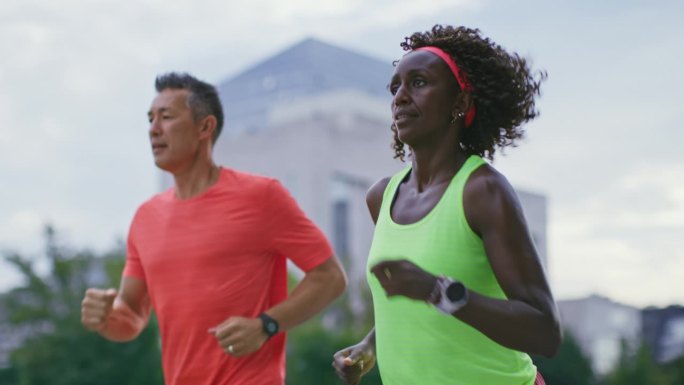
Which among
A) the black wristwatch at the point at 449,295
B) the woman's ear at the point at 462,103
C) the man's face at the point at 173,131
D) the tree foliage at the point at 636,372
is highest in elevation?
the woman's ear at the point at 462,103

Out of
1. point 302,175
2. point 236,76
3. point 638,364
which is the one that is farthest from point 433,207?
point 236,76

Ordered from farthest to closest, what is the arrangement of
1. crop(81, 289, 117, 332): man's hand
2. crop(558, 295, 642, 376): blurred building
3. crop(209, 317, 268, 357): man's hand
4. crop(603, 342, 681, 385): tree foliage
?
crop(558, 295, 642, 376): blurred building
crop(603, 342, 681, 385): tree foliage
crop(81, 289, 117, 332): man's hand
crop(209, 317, 268, 357): man's hand

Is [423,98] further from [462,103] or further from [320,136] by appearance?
[320,136]

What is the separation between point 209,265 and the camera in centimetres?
492

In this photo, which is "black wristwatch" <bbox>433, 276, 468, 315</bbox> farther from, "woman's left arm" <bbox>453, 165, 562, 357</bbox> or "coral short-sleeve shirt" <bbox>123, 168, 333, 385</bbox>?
"coral short-sleeve shirt" <bbox>123, 168, 333, 385</bbox>

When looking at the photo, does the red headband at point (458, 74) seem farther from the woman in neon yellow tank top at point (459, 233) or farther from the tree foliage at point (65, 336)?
the tree foliage at point (65, 336)

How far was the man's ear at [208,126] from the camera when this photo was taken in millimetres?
5340

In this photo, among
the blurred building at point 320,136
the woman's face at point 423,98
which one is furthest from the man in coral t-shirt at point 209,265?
the blurred building at point 320,136

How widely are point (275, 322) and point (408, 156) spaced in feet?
4.76

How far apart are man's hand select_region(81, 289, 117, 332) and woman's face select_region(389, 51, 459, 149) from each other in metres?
2.14

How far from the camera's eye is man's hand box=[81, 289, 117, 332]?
4.97 m

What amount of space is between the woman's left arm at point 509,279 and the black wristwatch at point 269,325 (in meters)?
1.84

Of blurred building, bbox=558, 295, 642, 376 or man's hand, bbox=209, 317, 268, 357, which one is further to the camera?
blurred building, bbox=558, 295, 642, 376

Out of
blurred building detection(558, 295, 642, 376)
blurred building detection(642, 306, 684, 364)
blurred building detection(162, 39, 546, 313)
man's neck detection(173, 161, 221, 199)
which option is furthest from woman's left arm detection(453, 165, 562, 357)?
blurred building detection(162, 39, 546, 313)
